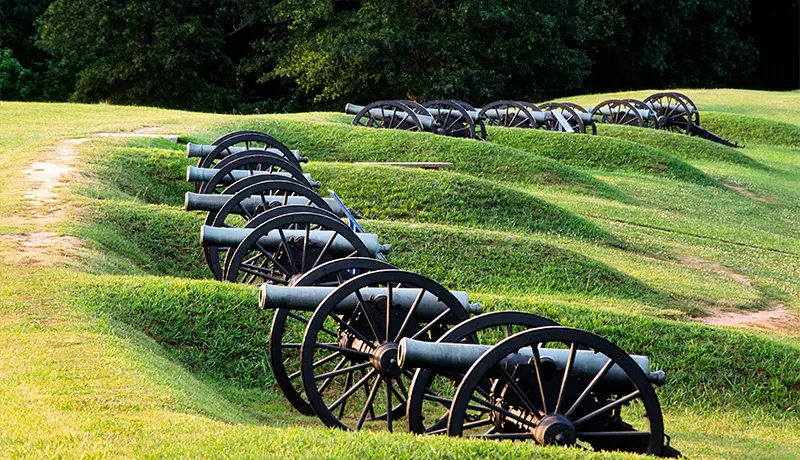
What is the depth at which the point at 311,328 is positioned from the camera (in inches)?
231

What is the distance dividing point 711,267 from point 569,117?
1179 cm

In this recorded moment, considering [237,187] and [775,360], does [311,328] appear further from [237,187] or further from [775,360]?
[775,360]

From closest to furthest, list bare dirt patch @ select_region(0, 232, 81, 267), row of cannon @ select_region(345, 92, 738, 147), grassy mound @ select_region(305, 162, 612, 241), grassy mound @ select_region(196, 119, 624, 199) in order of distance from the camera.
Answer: bare dirt patch @ select_region(0, 232, 81, 267)
grassy mound @ select_region(305, 162, 612, 241)
grassy mound @ select_region(196, 119, 624, 199)
row of cannon @ select_region(345, 92, 738, 147)

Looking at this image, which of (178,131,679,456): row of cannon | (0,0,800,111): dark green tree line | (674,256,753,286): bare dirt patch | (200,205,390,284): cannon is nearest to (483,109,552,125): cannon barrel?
(0,0,800,111): dark green tree line

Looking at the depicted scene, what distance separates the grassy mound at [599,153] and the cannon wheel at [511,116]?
1.61m

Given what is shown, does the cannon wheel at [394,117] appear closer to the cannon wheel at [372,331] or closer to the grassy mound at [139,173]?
the grassy mound at [139,173]

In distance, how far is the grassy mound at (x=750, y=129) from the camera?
29094 millimetres

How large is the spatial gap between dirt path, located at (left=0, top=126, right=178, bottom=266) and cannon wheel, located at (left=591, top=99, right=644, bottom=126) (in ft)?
51.9

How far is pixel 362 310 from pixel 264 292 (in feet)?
1.91

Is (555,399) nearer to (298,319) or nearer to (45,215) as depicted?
(298,319)

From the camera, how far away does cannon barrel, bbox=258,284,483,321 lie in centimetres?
616

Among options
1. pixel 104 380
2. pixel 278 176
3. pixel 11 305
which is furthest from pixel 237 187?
pixel 104 380

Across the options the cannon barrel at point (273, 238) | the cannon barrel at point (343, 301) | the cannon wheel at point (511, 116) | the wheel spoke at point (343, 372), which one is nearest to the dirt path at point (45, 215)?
the cannon barrel at point (273, 238)

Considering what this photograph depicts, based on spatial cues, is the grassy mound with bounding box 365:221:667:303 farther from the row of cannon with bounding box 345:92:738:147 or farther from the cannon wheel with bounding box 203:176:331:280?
the row of cannon with bounding box 345:92:738:147
